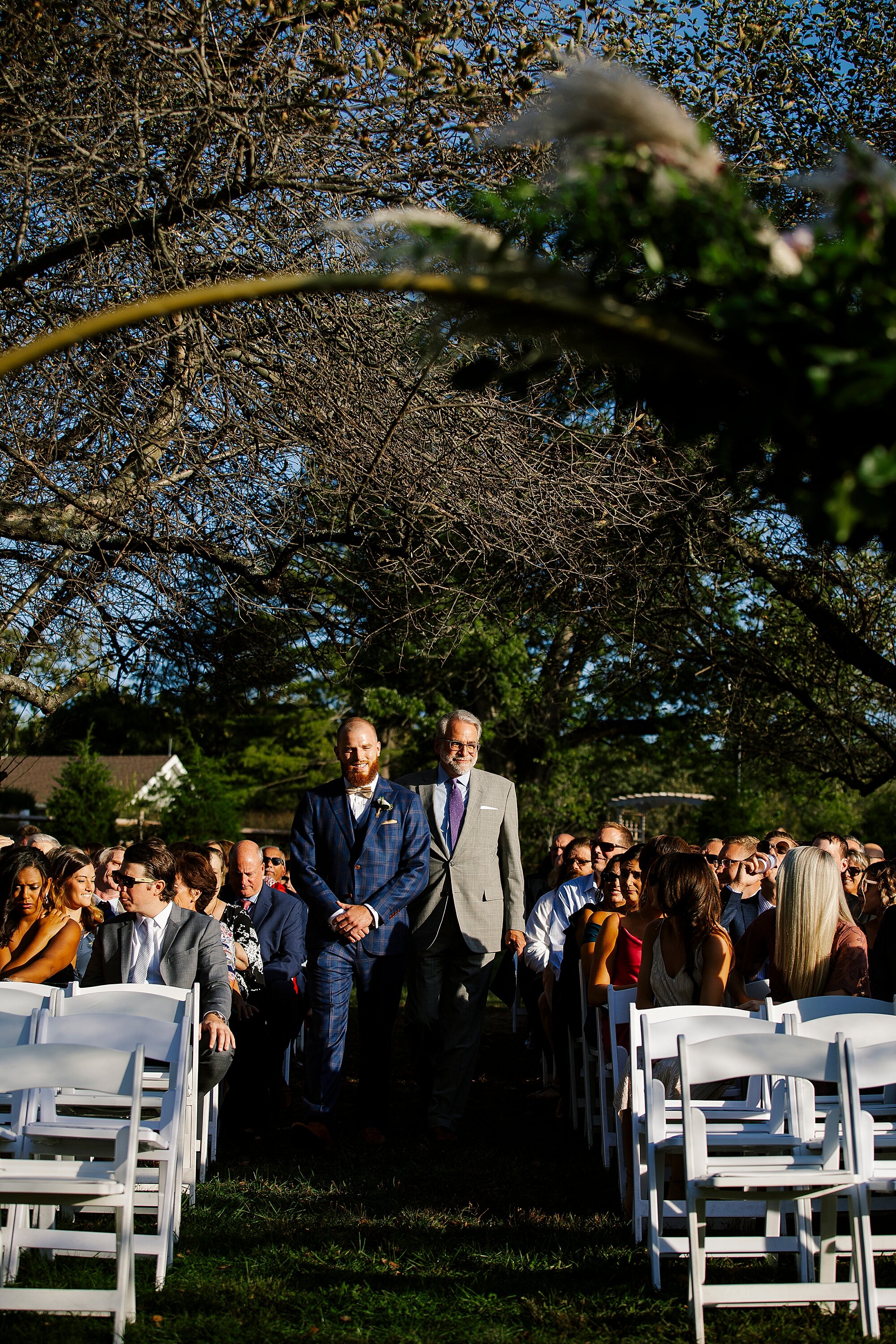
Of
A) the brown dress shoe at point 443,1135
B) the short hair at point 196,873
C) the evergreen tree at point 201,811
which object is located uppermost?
the evergreen tree at point 201,811

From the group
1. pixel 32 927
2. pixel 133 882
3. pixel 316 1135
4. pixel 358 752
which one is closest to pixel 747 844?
pixel 358 752

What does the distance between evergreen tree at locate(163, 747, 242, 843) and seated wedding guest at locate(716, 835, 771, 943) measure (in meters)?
16.1

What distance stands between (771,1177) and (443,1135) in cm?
305

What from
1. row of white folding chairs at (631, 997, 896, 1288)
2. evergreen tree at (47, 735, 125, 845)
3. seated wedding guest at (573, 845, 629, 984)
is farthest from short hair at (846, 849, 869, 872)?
evergreen tree at (47, 735, 125, 845)

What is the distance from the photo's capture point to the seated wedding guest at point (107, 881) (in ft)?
28.9

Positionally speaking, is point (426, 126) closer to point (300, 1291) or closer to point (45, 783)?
point (300, 1291)

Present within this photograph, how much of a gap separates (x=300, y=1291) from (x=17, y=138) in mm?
5916

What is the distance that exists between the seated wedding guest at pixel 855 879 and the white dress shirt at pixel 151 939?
15.6 ft

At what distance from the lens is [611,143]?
6.09ft

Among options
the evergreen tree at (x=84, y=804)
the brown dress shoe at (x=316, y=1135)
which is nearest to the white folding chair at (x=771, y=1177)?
the brown dress shoe at (x=316, y=1135)

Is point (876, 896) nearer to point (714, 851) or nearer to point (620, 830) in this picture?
point (620, 830)

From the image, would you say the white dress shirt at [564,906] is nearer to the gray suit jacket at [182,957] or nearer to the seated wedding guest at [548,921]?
the seated wedding guest at [548,921]

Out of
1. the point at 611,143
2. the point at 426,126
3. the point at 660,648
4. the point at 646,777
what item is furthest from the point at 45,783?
the point at 611,143

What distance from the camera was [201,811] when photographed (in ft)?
78.9
